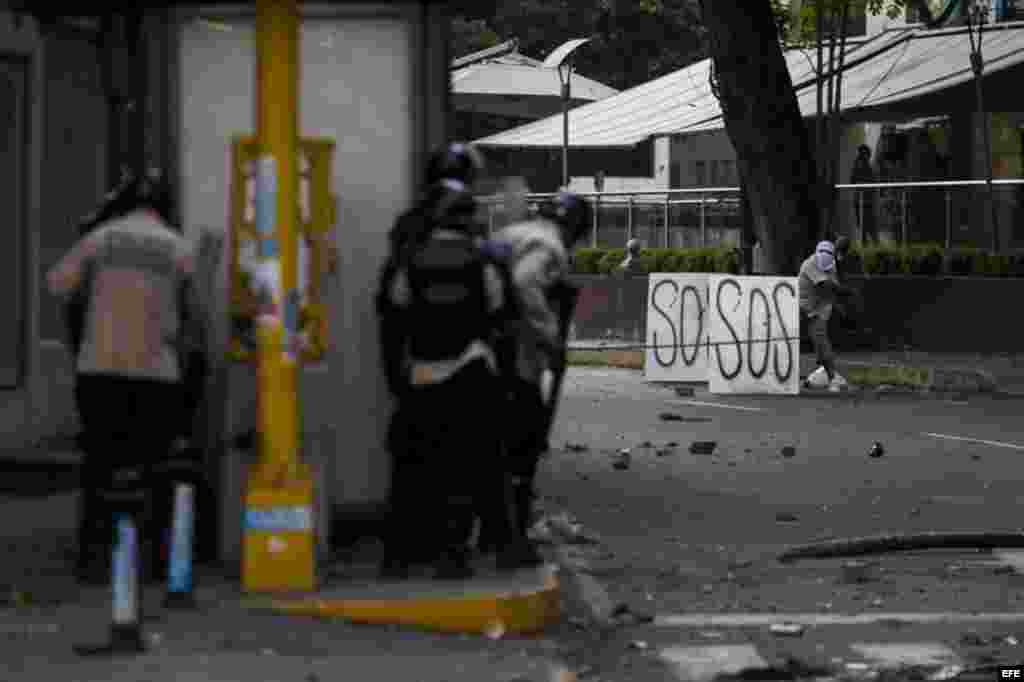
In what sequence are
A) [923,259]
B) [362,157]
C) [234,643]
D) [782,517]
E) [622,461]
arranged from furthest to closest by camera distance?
[923,259] → [622,461] → [782,517] → [362,157] → [234,643]

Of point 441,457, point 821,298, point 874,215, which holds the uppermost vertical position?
point 874,215

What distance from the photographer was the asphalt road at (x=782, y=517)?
33.1ft

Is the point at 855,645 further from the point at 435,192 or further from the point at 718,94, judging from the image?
the point at 718,94

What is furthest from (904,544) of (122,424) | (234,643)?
(234,643)

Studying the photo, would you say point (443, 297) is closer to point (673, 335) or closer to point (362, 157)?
point (362, 157)

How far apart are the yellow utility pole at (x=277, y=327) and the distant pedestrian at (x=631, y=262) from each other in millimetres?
26827

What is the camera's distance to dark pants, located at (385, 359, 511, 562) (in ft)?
33.2

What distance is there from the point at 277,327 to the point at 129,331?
63 centimetres

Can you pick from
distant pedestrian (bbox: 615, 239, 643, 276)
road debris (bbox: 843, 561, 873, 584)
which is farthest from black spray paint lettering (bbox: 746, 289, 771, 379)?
road debris (bbox: 843, 561, 873, 584)

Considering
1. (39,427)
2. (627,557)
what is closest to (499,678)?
(627,557)

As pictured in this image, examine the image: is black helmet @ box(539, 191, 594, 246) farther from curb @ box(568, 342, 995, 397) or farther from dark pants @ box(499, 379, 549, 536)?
curb @ box(568, 342, 995, 397)

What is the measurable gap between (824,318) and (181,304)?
17003 millimetres

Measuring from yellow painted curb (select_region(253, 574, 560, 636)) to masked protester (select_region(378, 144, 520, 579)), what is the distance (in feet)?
1.88

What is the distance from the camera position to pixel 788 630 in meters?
10.3
